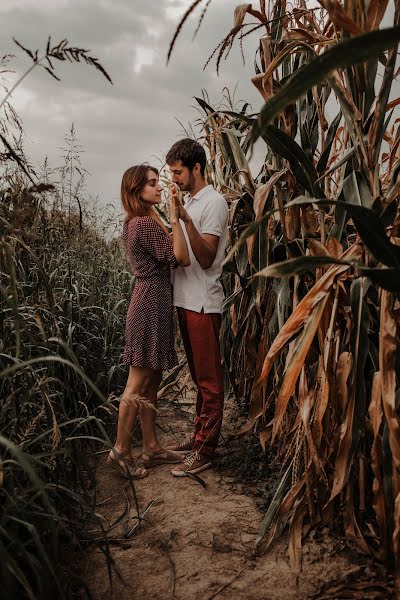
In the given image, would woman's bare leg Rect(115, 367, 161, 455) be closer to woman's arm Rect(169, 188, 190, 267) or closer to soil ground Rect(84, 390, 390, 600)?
soil ground Rect(84, 390, 390, 600)

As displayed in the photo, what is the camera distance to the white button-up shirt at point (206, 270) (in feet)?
9.01

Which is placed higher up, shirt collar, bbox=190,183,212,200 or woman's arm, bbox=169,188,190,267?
shirt collar, bbox=190,183,212,200

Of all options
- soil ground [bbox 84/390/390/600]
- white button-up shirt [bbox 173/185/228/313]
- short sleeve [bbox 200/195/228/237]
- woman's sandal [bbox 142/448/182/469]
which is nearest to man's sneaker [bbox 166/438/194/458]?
woman's sandal [bbox 142/448/182/469]

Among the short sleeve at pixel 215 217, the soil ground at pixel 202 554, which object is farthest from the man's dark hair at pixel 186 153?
the soil ground at pixel 202 554

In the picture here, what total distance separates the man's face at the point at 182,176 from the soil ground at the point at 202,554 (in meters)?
1.45

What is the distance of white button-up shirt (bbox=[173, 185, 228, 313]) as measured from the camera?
9.01 ft

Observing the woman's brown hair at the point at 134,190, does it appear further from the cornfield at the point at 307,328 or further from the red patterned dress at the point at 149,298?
the cornfield at the point at 307,328

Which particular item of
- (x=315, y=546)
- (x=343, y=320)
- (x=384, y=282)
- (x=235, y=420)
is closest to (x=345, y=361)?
(x=343, y=320)

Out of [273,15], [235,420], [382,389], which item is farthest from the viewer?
[235,420]

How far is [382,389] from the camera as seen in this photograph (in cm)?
156

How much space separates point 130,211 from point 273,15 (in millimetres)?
1128

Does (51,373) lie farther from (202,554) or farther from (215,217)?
(215,217)

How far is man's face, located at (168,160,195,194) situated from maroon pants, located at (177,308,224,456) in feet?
2.06

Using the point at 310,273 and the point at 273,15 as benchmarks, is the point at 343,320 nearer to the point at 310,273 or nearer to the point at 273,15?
the point at 310,273
